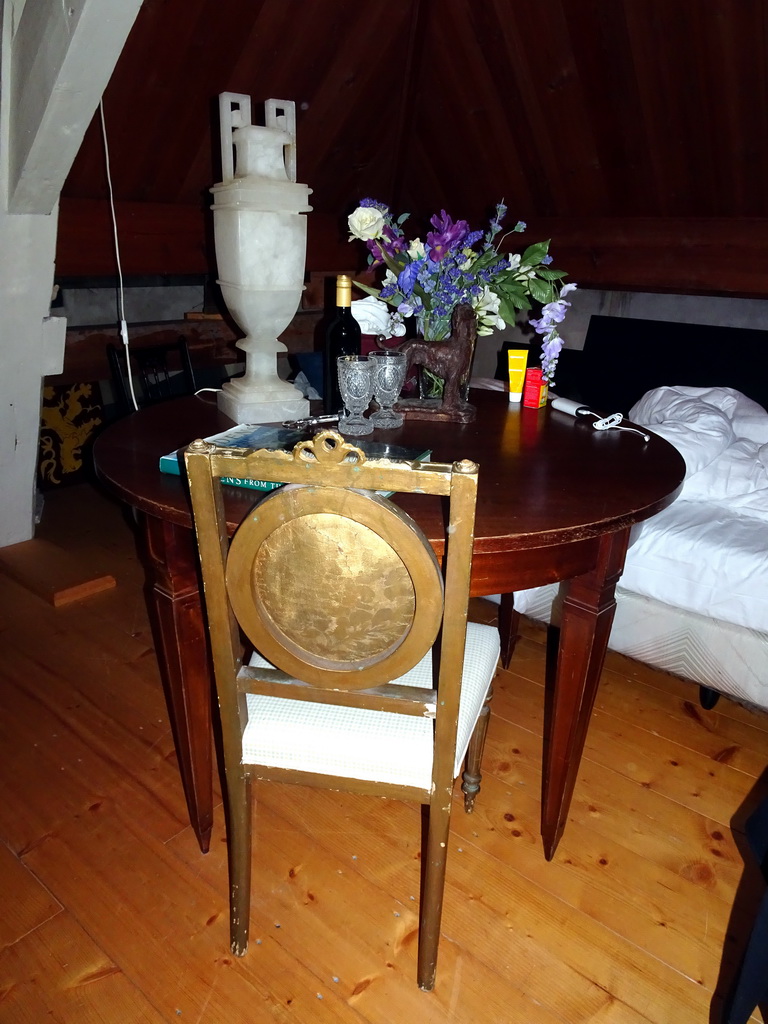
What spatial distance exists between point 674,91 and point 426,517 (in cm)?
247

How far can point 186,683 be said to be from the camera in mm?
1307

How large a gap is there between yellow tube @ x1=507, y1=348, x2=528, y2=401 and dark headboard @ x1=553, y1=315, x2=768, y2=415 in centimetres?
121

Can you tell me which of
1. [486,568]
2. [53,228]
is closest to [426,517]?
[486,568]

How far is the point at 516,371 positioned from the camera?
1.87 m

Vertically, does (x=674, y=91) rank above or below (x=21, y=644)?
above

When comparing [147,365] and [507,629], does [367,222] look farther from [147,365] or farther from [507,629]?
[147,365]

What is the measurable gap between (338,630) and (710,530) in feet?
4.27

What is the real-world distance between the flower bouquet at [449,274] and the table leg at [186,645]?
2.47 ft

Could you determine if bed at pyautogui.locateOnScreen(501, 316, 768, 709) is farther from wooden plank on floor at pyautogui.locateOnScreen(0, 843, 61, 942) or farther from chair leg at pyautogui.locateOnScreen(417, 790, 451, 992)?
wooden plank on floor at pyautogui.locateOnScreen(0, 843, 61, 942)

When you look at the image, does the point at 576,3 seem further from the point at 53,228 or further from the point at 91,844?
the point at 91,844

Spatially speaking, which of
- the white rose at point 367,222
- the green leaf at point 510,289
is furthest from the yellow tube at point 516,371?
the white rose at point 367,222

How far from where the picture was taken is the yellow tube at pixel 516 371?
1.85 meters

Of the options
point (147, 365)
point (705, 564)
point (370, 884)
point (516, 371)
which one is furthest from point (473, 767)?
point (147, 365)

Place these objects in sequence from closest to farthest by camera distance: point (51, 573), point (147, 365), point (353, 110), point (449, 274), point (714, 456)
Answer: point (449, 274)
point (714, 456)
point (51, 573)
point (147, 365)
point (353, 110)
